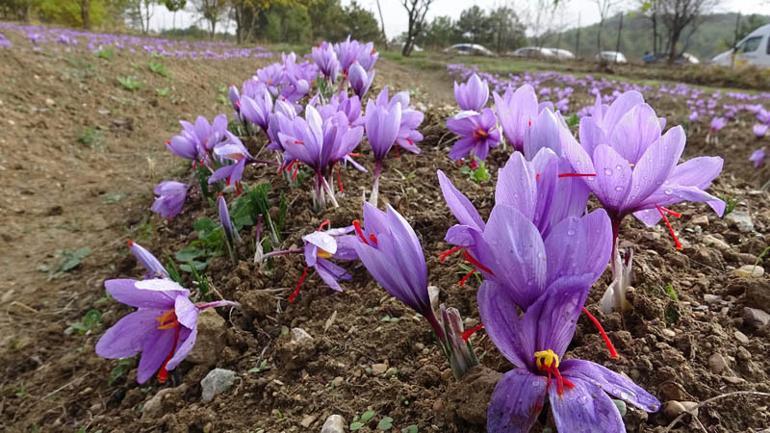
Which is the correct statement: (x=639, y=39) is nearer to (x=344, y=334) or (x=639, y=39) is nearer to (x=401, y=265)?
(x=344, y=334)

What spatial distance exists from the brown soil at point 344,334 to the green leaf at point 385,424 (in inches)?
0.5

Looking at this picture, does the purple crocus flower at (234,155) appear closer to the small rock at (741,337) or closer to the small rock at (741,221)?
the small rock at (741,337)

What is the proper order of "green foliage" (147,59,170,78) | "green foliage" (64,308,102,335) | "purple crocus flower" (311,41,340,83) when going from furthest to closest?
"green foliage" (147,59,170,78)
"purple crocus flower" (311,41,340,83)
"green foliage" (64,308,102,335)

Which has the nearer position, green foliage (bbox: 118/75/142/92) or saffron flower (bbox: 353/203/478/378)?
saffron flower (bbox: 353/203/478/378)

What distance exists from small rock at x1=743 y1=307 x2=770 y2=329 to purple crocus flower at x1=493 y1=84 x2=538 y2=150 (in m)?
0.62

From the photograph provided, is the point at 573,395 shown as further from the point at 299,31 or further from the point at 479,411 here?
the point at 299,31

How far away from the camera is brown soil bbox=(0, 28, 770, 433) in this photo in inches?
35.6

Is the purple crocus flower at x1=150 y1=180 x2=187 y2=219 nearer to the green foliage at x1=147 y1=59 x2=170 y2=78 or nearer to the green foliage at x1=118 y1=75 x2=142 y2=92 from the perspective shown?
the green foliage at x1=118 y1=75 x2=142 y2=92

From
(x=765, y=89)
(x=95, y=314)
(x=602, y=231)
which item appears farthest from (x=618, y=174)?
(x=765, y=89)

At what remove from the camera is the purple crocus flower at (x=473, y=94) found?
179cm

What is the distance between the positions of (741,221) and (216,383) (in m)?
1.72

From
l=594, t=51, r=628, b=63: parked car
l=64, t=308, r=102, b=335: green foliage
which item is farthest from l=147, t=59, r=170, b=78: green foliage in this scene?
l=594, t=51, r=628, b=63: parked car

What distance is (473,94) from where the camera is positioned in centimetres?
180

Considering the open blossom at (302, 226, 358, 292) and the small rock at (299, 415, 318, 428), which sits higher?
the open blossom at (302, 226, 358, 292)
